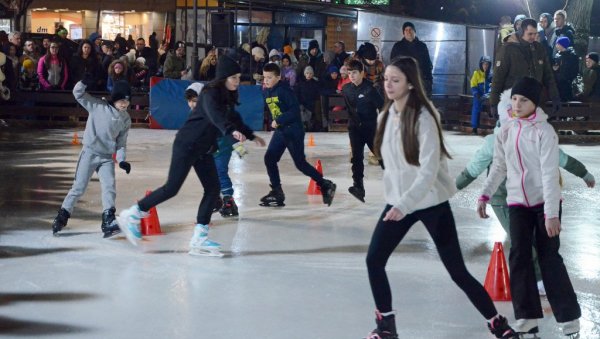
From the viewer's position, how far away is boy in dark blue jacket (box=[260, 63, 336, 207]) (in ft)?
36.5

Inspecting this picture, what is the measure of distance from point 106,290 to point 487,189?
2.80m

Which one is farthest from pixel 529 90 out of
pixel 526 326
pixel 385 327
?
pixel 385 327

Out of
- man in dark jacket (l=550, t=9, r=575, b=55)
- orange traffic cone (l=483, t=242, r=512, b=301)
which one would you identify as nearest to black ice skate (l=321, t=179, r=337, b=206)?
orange traffic cone (l=483, t=242, r=512, b=301)

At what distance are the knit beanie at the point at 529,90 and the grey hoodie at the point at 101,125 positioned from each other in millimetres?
4394

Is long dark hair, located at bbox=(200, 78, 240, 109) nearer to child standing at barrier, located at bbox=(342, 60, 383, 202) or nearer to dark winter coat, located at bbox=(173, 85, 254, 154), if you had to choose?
dark winter coat, located at bbox=(173, 85, 254, 154)

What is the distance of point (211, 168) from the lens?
8703 millimetres

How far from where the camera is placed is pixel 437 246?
19.0ft

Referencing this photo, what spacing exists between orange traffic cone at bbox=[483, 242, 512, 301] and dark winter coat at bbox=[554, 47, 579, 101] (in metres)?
14.0

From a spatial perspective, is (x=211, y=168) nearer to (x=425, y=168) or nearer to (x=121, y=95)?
(x=121, y=95)

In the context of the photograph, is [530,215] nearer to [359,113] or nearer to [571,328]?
[571,328]

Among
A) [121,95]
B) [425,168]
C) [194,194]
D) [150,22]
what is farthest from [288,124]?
[150,22]

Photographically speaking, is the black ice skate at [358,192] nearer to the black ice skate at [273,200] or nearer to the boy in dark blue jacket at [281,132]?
the boy in dark blue jacket at [281,132]

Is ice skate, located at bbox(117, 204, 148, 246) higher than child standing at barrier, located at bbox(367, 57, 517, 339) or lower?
lower

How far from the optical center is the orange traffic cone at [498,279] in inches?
282
